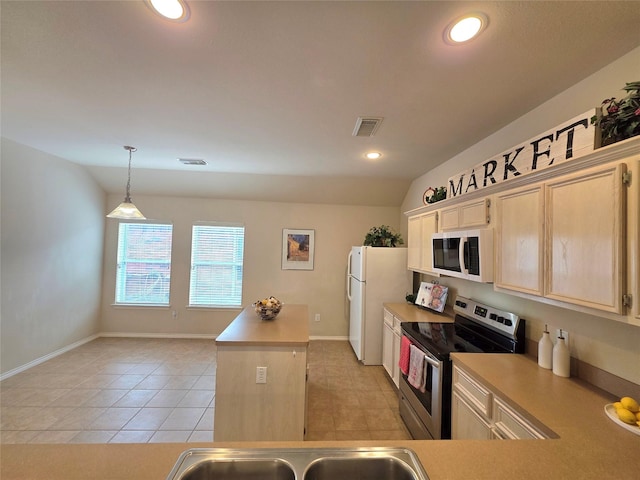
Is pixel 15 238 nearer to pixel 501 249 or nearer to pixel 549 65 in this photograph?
pixel 501 249

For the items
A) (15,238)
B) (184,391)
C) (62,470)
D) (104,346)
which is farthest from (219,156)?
(104,346)

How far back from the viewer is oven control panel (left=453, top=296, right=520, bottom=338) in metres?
2.03

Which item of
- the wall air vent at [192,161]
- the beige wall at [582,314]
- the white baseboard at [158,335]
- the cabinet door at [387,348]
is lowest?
the white baseboard at [158,335]

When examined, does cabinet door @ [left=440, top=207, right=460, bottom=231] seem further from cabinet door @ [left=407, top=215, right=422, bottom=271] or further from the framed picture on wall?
the framed picture on wall

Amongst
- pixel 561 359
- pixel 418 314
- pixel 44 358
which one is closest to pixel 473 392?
pixel 561 359

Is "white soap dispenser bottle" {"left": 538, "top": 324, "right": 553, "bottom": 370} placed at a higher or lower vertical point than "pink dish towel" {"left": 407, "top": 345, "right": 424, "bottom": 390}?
higher

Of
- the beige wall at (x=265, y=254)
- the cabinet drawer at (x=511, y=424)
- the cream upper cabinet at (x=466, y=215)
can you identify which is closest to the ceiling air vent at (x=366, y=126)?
the cream upper cabinet at (x=466, y=215)

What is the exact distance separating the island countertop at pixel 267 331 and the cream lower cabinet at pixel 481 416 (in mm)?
1095

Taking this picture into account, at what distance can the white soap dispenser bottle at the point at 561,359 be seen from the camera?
1.58 metres

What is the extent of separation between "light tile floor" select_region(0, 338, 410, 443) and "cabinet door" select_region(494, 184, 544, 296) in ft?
5.66

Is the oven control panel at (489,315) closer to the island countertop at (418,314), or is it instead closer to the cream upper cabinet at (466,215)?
the island countertop at (418,314)

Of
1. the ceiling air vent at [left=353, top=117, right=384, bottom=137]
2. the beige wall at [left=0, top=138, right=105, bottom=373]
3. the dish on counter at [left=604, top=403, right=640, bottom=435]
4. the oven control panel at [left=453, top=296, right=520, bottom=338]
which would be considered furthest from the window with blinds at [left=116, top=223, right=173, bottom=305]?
the dish on counter at [left=604, top=403, right=640, bottom=435]

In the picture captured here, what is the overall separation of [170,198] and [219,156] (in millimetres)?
2050

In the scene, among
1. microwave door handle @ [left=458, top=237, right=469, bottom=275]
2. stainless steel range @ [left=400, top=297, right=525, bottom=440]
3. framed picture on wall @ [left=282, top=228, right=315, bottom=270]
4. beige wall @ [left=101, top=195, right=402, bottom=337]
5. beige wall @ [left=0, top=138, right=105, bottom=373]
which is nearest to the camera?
stainless steel range @ [left=400, top=297, right=525, bottom=440]
